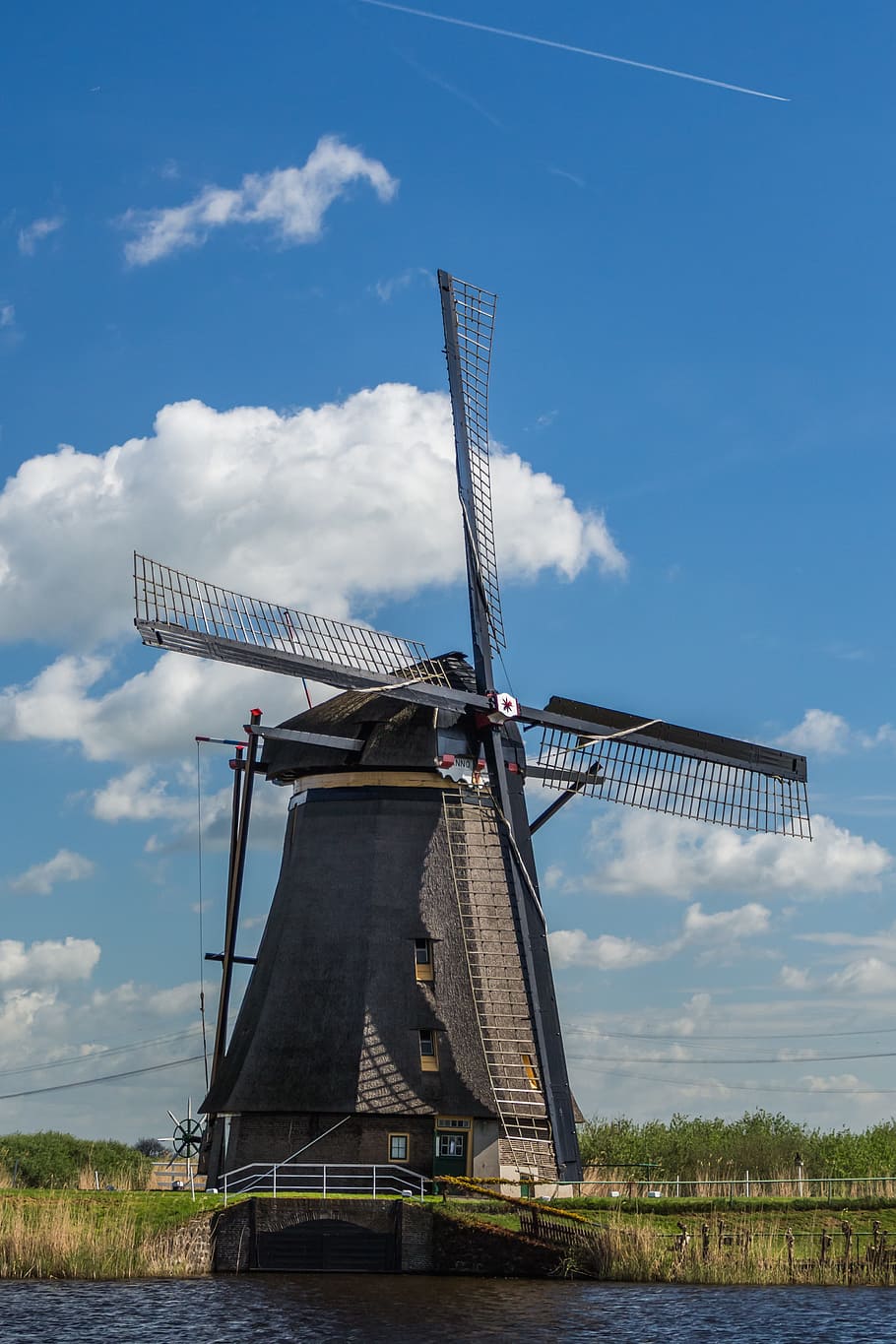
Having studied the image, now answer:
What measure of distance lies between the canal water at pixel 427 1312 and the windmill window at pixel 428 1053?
3.87 meters

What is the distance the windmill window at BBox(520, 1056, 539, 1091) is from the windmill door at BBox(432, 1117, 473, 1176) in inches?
52.0

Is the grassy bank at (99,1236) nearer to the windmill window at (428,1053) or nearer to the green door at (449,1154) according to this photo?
the green door at (449,1154)

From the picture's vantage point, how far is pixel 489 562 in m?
31.5

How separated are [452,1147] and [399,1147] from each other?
88 centimetres

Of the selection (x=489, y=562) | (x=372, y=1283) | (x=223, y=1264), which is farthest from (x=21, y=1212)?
(x=489, y=562)

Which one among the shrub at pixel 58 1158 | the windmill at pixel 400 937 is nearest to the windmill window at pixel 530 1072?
the windmill at pixel 400 937

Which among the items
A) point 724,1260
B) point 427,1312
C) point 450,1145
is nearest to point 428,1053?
point 450,1145

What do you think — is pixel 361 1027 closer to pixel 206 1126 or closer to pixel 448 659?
pixel 206 1126

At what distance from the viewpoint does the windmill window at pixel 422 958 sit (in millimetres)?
28328

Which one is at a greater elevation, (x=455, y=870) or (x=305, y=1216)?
(x=455, y=870)

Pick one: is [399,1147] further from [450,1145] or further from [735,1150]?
[735,1150]

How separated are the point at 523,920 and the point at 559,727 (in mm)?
4523

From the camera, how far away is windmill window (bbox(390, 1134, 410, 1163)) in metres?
27.1

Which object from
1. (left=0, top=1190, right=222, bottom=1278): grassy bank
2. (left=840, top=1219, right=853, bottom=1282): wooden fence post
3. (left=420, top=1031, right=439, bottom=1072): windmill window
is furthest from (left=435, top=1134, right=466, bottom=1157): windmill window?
(left=840, top=1219, right=853, bottom=1282): wooden fence post
